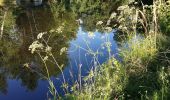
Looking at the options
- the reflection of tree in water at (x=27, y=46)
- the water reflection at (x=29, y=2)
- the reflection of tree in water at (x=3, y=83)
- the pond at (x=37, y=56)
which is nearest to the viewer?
the pond at (x=37, y=56)

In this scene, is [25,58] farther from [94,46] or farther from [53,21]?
[53,21]

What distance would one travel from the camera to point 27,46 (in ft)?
51.0

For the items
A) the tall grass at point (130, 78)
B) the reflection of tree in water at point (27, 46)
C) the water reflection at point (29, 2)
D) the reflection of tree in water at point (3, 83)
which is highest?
the tall grass at point (130, 78)

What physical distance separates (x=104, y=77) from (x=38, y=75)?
14.7ft

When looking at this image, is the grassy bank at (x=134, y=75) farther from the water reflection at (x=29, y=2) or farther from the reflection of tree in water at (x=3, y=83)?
the water reflection at (x=29, y=2)

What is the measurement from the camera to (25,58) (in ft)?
46.8

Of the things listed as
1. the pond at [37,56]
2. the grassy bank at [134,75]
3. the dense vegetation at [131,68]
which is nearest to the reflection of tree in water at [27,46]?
the pond at [37,56]

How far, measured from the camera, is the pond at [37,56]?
36.0 feet

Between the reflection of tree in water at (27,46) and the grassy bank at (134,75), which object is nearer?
the grassy bank at (134,75)

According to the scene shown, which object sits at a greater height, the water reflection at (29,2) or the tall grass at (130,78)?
the tall grass at (130,78)

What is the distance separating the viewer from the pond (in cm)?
1098

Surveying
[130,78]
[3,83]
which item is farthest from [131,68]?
[3,83]

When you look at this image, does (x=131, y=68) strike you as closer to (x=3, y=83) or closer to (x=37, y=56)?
(x=3, y=83)

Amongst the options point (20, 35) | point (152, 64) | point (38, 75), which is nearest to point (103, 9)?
point (20, 35)
